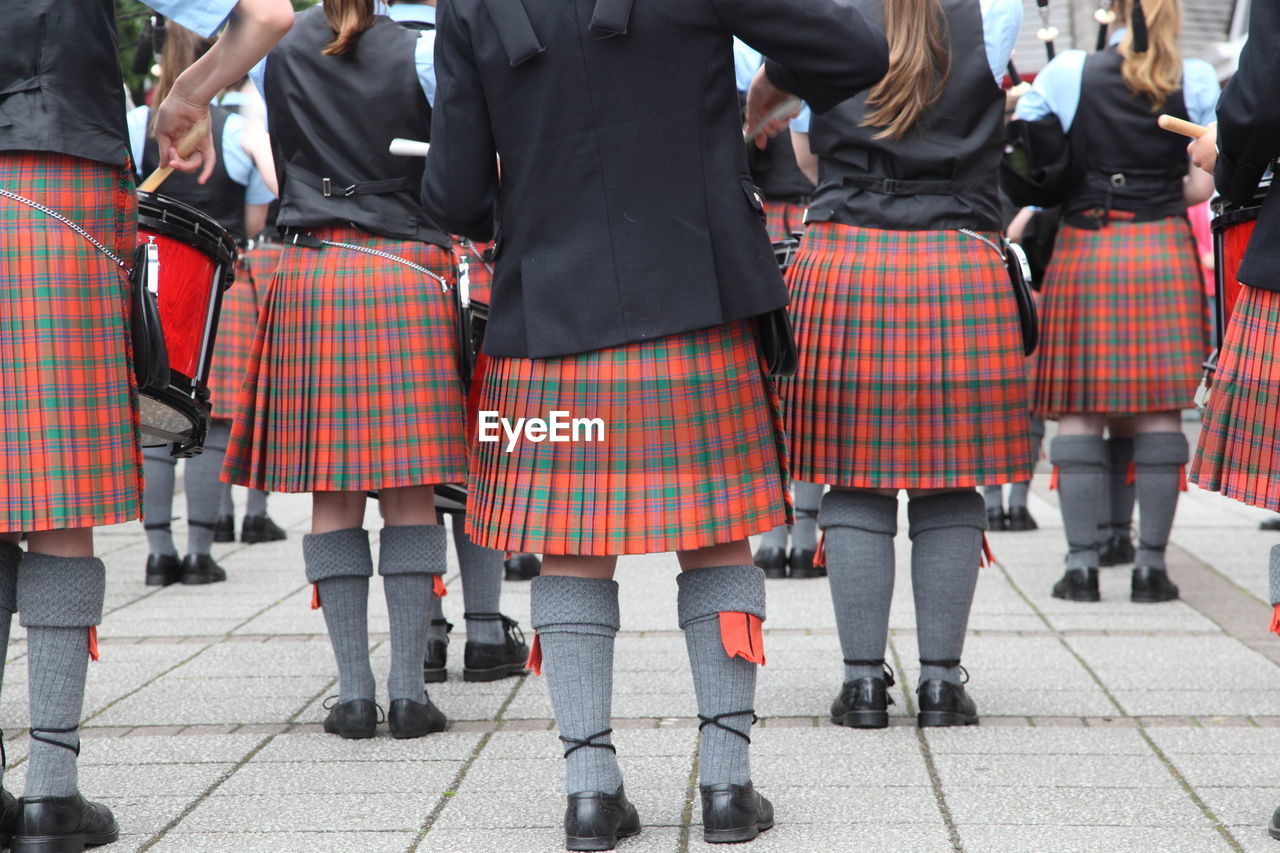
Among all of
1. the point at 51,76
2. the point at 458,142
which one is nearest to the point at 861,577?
the point at 458,142

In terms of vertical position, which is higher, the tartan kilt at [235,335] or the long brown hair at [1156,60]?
the long brown hair at [1156,60]

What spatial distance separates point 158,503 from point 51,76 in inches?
132

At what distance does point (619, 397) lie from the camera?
2.54m

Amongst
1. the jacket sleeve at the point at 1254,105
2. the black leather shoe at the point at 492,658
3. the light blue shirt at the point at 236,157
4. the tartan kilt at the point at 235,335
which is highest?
the light blue shirt at the point at 236,157

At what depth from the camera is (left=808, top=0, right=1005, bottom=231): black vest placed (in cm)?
338

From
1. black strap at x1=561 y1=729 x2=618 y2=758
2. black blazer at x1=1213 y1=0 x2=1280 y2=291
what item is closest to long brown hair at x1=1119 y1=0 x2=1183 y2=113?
black blazer at x1=1213 y1=0 x2=1280 y2=291

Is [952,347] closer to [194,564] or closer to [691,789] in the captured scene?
[691,789]

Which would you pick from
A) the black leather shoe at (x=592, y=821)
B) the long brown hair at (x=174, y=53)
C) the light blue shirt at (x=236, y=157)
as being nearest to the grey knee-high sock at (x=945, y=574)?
the black leather shoe at (x=592, y=821)

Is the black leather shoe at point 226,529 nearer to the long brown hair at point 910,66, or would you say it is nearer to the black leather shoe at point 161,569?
the black leather shoe at point 161,569

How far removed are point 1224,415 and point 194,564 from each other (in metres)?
4.07

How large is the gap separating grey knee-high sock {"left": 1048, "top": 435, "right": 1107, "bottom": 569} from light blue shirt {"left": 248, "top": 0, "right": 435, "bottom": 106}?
2707 mm

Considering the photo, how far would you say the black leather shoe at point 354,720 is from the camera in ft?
11.1

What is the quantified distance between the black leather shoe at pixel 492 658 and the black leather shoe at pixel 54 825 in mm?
1415

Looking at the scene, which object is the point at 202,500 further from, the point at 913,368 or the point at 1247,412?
the point at 1247,412
